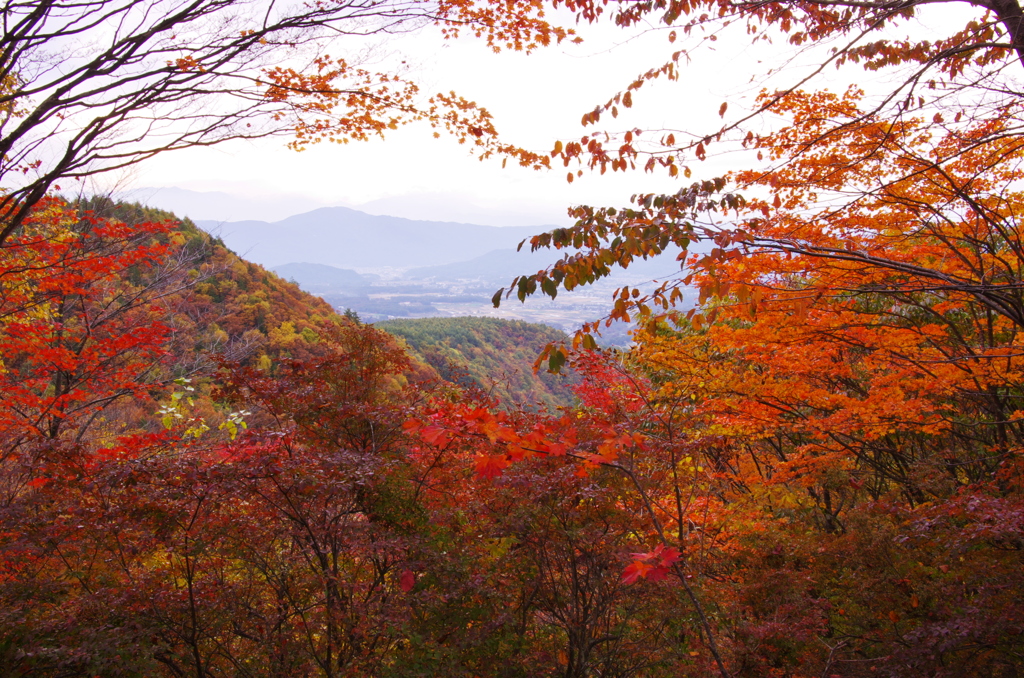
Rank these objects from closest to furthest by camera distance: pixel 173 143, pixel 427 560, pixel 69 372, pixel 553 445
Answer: pixel 553 445 → pixel 427 560 → pixel 173 143 → pixel 69 372

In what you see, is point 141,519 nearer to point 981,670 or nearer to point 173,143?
point 173,143

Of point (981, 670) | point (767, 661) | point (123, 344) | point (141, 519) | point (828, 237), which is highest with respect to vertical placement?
point (828, 237)

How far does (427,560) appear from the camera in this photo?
386cm

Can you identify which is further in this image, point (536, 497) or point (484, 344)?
point (484, 344)

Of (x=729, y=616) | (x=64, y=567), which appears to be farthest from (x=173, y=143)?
(x=729, y=616)

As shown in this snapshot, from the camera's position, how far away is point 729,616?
538 cm

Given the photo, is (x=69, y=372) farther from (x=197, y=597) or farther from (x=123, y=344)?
(x=197, y=597)

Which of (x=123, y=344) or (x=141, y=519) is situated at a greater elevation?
(x=123, y=344)

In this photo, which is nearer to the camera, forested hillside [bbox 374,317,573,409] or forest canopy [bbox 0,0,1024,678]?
forest canopy [bbox 0,0,1024,678]

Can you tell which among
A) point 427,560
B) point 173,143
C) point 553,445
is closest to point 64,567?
point 427,560

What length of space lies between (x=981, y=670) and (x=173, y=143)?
7.65 m

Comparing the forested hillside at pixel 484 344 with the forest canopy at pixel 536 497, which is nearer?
the forest canopy at pixel 536 497

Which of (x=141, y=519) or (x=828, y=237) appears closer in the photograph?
(x=141, y=519)

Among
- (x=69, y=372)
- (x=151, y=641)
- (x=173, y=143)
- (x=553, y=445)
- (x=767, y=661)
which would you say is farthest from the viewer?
(x=69, y=372)
